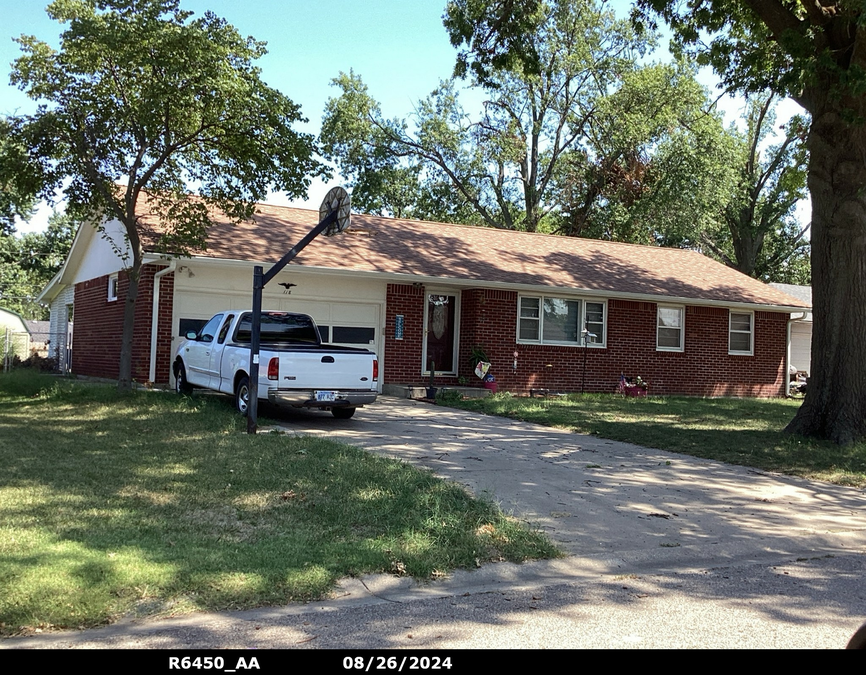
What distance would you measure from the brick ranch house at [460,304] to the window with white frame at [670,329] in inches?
1.5

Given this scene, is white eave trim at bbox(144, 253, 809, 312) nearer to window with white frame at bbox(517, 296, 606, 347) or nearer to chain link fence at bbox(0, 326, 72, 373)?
window with white frame at bbox(517, 296, 606, 347)

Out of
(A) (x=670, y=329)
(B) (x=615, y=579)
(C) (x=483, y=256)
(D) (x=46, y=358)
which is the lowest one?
(B) (x=615, y=579)

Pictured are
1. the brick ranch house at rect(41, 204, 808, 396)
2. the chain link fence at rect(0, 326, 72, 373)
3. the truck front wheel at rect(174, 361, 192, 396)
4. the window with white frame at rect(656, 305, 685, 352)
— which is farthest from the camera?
the chain link fence at rect(0, 326, 72, 373)

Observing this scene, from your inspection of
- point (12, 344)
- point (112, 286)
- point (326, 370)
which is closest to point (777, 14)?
point (326, 370)

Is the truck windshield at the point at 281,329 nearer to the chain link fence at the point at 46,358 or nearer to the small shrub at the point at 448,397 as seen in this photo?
the small shrub at the point at 448,397

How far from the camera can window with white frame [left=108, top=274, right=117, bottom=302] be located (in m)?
18.9

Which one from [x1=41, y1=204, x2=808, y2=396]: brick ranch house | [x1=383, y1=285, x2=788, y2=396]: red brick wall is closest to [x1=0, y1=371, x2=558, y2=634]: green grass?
[x1=41, y1=204, x2=808, y2=396]: brick ranch house

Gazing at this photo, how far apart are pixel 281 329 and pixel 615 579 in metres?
8.98

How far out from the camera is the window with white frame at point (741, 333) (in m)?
22.8

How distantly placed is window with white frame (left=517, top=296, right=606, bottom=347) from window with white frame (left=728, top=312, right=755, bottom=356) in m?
4.72

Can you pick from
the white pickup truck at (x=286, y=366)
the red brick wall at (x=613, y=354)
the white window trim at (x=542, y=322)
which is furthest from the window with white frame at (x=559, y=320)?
the white pickup truck at (x=286, y=366)

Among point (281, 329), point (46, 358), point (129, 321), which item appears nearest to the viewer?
point (281, 329)

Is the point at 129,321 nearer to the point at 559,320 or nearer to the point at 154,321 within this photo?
the point at 154,321

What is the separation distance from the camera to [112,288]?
1908 centimetres
